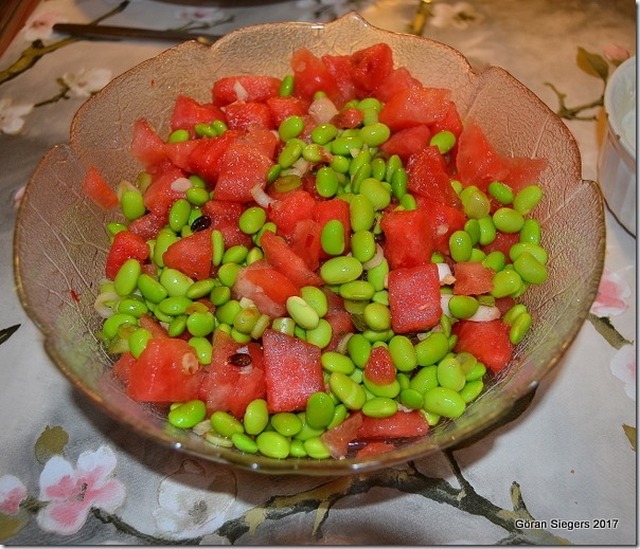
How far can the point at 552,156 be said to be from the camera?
160cm

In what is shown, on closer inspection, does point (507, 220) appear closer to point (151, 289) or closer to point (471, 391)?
point (471, 391)

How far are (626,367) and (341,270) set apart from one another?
0.77m

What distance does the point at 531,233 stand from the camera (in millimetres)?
1519

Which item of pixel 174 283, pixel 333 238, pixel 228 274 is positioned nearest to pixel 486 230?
pixel 333 238

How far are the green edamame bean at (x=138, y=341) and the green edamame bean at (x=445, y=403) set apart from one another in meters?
0.55

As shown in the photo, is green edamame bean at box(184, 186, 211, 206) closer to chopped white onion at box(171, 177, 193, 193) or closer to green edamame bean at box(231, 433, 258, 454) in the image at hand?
chopped white onion at box(171, 177, 193, 193)

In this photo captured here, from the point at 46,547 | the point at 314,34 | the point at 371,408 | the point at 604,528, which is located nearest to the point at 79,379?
the point at 46,547

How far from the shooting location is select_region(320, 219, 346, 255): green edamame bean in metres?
1.41

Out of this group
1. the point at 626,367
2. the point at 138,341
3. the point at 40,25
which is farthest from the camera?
the point at 40,25

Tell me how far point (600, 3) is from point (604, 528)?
2059 mm

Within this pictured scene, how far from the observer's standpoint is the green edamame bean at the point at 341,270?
4.55 feet

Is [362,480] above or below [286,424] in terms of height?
below

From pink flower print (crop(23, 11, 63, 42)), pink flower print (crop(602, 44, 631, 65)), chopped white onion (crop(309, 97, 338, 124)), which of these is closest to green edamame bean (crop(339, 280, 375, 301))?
chopped white onion (crop(309, 97, 338, 124))

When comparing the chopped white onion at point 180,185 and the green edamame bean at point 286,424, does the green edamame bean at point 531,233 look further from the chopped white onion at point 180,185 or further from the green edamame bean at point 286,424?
the chopped white onion at point 180,185
